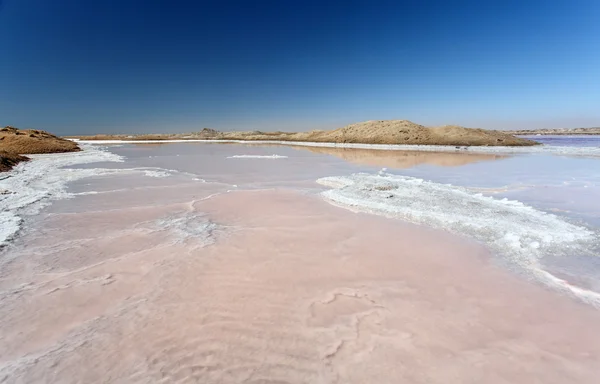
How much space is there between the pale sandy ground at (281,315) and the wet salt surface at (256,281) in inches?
0.7

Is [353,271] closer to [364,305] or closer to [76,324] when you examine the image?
[364,305]

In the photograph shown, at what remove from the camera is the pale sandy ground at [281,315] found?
2.55 meters

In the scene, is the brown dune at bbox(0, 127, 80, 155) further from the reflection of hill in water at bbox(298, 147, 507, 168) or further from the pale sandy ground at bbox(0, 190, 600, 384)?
the pale sandy ground at bbox(0, 190, 600, 384)

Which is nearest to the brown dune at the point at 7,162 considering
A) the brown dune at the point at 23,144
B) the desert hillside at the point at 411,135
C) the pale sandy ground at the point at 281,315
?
the brown dune at the point at 23,144

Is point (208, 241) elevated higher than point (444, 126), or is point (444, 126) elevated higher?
point (444, 126)

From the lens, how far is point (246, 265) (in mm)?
4418

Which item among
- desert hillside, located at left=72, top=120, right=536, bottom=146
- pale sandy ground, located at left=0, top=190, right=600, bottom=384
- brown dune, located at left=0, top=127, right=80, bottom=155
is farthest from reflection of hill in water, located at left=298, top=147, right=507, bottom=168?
brown dune, located at left=0, top=127, right=80, bottom=155

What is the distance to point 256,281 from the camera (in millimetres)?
3953

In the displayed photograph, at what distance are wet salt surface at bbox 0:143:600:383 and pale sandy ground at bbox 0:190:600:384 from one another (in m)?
0.02

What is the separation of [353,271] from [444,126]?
39.3 metres

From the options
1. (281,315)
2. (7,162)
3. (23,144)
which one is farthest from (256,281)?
(23,144)

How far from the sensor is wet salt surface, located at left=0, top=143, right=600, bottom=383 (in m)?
2.65

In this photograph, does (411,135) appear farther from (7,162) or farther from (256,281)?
(256,281)

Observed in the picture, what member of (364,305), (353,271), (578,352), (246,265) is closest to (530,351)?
(578,352)
